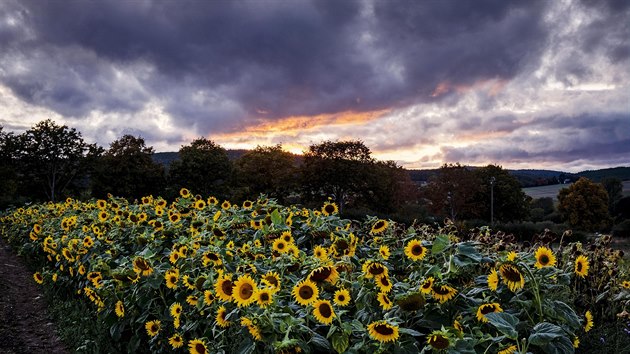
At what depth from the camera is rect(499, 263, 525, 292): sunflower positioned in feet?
7.93

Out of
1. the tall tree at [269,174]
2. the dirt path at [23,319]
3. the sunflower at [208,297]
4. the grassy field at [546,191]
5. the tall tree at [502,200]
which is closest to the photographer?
the sunflower at [208,297]

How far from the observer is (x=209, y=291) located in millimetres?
3109

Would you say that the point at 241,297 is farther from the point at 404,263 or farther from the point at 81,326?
the point at 81,326

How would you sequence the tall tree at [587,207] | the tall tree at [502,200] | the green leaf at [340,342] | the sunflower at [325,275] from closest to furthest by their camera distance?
the green leaf at [340,342]
the sunflower at [325,275]
the tall tree at [502,200]
the tall tree at [587,207]

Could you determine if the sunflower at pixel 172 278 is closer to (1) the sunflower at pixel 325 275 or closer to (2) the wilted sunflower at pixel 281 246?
(2) the wilted sunflower at pixel 281 246

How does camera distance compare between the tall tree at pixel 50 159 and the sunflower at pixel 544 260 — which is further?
the tall tree at pixel 50 159

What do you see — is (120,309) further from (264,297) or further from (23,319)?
(23,319)

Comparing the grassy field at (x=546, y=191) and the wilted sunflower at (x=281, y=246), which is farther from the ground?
the wilted sunflower at (x=281, y=246)

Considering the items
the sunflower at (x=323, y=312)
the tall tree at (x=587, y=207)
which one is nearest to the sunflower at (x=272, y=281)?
the sunflower at (x=323, y=312)

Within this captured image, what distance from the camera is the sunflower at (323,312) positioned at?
2361 millimetres

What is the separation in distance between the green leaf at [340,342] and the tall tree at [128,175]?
39.8 m

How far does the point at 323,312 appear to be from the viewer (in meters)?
2.40

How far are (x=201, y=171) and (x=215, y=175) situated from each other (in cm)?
136

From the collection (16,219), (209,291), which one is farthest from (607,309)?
(16,219)
